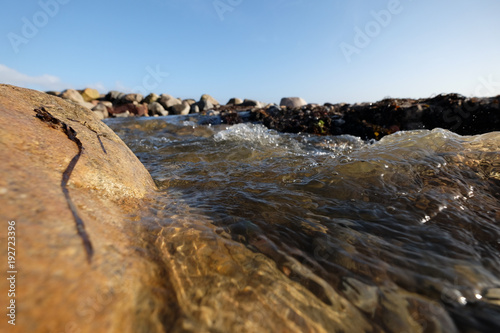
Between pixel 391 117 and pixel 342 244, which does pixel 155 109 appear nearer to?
pixel 391 117

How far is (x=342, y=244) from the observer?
1.68m

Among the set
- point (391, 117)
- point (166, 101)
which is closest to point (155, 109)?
point (166, 101)

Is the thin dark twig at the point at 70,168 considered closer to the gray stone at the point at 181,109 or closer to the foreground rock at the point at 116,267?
the foreground rock at the point at 116,267

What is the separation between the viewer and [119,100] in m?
27.9

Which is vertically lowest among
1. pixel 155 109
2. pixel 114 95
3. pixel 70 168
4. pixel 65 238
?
pixel 65 238

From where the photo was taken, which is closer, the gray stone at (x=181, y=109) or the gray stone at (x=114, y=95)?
the gray stone at (x=181, y=109)

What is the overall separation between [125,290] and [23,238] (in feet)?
1.67

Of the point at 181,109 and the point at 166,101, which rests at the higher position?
the point at 166,101

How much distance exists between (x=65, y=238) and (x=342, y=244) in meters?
1.75

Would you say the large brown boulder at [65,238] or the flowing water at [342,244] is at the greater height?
the large brown boulder at [65,238]

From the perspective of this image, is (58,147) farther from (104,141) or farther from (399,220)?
(399,220)

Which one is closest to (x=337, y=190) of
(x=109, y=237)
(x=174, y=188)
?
(x=174, y=188)

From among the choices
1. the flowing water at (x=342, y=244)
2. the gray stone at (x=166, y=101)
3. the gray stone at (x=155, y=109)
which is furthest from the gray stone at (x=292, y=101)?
the flowing water at (x=342, y=244)

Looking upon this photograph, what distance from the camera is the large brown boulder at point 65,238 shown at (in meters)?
0.82
